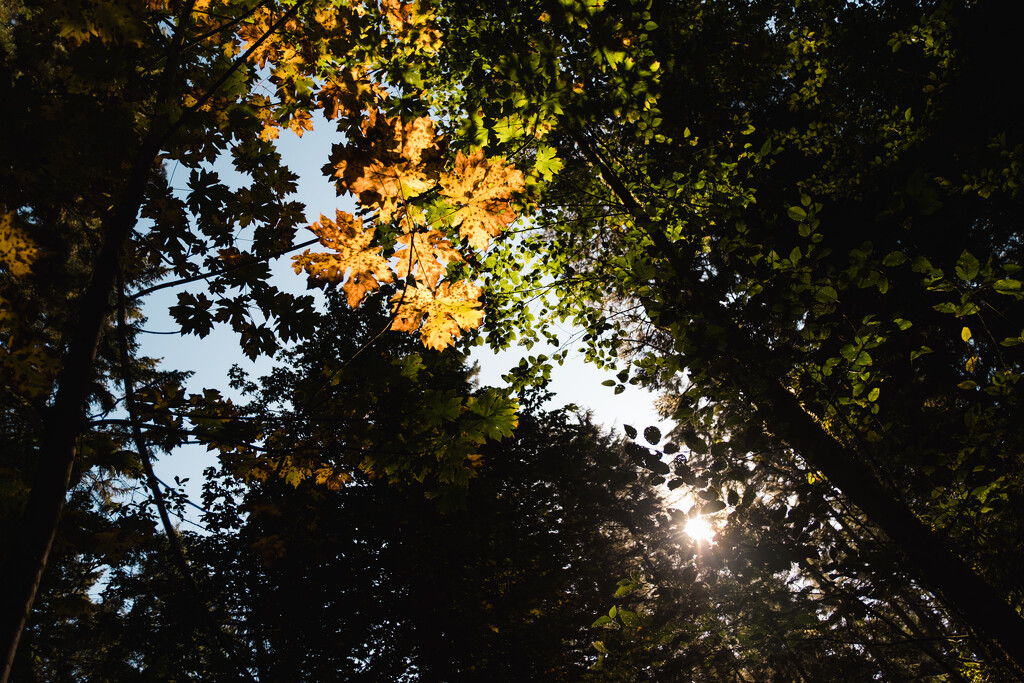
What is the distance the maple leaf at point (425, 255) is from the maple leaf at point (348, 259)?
9 centimetres

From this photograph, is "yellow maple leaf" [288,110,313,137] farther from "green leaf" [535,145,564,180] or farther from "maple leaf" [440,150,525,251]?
"green leaf" [535,145,564,180]

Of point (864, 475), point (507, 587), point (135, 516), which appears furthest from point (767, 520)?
point (507, 587)

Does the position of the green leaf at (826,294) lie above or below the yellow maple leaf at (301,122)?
below

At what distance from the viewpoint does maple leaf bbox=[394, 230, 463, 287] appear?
7.02 feet

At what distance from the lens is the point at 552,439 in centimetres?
826

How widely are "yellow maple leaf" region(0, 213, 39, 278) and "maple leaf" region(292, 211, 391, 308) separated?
1.02m

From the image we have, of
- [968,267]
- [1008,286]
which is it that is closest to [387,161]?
[968,267]

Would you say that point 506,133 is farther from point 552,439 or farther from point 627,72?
point 552,439

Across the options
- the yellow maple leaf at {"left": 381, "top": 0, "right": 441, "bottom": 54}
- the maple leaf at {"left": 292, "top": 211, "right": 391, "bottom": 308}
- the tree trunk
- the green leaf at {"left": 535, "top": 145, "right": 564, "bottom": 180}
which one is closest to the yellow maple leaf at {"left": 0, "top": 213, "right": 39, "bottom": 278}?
the tree trunk

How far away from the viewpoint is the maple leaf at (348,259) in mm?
2074

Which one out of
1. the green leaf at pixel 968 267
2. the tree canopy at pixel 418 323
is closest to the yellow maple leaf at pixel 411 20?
the tree canopy at pixel 418 323

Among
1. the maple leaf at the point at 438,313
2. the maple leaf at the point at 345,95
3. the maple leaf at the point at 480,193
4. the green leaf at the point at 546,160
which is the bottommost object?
the maple leaf at the point at 438,313

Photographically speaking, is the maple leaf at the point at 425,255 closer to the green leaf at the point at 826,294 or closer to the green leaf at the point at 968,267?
the green leaf at the point at 826,294

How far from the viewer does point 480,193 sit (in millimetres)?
2121
